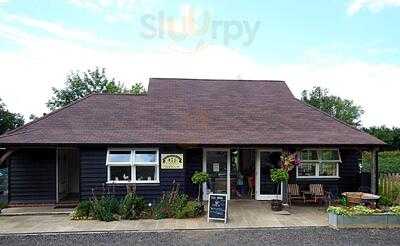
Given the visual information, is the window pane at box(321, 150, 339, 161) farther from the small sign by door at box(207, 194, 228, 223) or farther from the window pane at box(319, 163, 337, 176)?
the small sign by door at box(207, 194, 228, 223)

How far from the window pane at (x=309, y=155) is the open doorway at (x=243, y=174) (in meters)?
1.91

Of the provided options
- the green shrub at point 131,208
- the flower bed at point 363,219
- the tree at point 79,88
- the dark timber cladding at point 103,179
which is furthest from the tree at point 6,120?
the flower bed at point 363,219

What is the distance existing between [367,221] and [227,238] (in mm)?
4052

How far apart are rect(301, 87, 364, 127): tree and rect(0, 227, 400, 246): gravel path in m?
43.5

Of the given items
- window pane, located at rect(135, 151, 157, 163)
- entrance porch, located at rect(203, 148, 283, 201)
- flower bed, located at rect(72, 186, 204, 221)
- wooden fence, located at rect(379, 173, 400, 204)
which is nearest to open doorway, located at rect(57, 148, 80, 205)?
flower bed, located at rect(72, 186, 204, 221)

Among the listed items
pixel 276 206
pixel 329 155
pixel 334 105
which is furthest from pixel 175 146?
pixel 334 105

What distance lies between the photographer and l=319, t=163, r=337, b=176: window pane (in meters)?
16.6

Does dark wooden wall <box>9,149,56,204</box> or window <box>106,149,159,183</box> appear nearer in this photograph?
window <box>106,149,159,183</box>

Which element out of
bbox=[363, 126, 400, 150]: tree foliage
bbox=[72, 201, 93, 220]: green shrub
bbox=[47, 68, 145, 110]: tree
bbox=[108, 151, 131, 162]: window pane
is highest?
bbox=[47, 68, 145, 110]: tree

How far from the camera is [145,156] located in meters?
15.0

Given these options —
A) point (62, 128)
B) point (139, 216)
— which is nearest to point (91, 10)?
point (62, 128)

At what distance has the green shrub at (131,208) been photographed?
1284 cm

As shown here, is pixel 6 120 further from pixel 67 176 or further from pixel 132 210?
pixel 132 210

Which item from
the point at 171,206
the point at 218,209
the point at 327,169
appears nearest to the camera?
the point at 218,209
